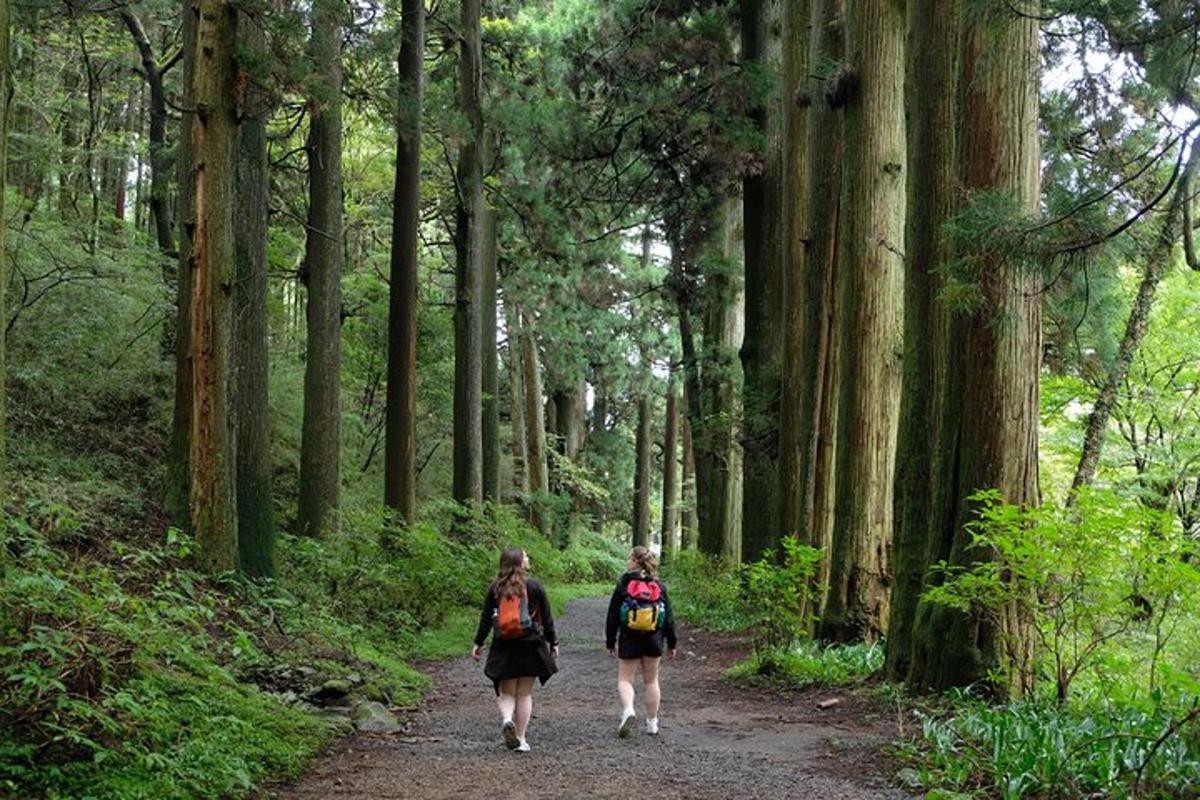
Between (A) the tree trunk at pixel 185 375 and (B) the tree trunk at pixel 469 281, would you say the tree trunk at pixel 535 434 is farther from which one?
(A) the tree trunk at pixel 185 375

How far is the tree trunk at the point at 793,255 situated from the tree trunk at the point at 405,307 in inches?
218

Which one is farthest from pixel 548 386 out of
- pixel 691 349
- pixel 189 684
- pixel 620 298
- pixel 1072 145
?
pixel 189 684

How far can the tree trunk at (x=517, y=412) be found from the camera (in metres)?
31.5

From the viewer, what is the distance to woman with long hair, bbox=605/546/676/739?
26.3 ft

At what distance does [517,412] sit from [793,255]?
19.0 m

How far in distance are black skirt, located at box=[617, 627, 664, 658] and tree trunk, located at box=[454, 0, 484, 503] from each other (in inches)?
442

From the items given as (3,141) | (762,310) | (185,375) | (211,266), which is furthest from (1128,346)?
(3,141)

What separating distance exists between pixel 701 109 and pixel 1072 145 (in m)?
8.35

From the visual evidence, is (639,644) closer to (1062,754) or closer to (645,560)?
(645,560)

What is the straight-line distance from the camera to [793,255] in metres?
14.9

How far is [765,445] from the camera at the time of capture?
16516 millimetres

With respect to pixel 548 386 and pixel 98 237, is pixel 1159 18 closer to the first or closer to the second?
pixel 98 237

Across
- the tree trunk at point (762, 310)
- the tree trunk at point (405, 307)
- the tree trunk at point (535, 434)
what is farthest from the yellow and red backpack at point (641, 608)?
the tree trunk at point (535, 434)

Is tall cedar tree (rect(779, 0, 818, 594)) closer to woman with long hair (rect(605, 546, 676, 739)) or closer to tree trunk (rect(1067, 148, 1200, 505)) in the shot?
tree trunk (rect(1067, 148, 1200, 505))
